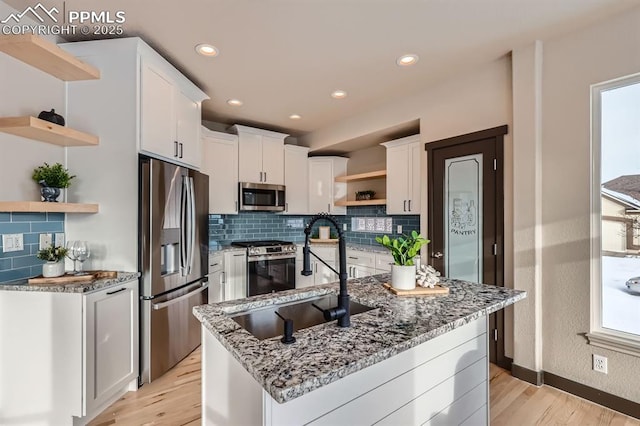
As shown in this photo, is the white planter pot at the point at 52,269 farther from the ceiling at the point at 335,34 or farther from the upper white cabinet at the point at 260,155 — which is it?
the upper white cabinet at the point at 260,155

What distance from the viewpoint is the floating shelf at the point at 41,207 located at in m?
1.83

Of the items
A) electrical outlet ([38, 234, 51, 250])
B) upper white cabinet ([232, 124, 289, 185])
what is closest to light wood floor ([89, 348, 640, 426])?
electrical outlet ([38, 234, 51, 250])

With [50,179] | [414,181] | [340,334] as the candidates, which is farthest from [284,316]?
[414,181]

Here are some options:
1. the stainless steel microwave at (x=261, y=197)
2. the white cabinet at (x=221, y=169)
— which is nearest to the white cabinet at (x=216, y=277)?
the white cabinet at (x=221, y=169)

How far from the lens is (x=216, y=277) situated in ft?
12.3

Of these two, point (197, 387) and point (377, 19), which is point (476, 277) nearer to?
point (377, 19)

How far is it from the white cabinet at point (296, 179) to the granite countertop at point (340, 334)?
310cm

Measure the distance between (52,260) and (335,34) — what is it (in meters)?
2.52

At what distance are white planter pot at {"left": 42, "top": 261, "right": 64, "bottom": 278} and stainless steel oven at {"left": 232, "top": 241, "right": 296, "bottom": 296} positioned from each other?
2.11 m

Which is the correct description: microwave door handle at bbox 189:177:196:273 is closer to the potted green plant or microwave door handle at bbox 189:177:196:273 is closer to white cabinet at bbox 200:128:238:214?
white cabinet at bbox 200:128:238:214

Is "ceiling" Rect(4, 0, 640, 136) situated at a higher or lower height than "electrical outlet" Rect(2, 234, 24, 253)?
higher

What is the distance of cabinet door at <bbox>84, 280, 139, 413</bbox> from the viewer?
1.88m

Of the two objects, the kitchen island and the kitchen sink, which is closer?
the kitchen island

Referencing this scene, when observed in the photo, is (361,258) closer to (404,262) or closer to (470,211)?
(470,211)
